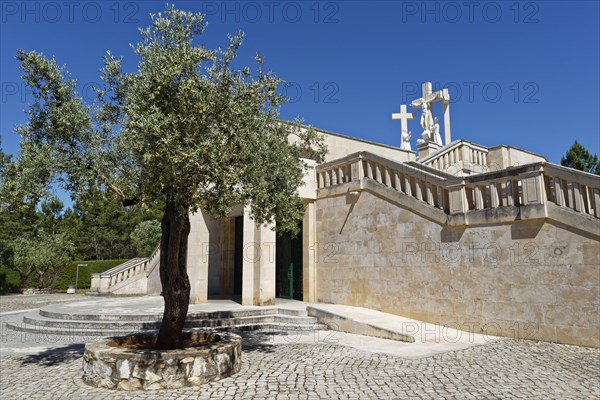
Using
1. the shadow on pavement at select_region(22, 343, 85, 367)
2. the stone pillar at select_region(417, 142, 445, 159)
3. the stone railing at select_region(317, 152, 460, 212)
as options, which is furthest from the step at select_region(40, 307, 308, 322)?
the stone pillar at select_region(417, 142, 445, 159)

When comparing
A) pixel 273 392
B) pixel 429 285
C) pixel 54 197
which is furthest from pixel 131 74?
pixel 429 285

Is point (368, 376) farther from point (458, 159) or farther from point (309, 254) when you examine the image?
point (458, 159)

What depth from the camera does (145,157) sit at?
18.9ft

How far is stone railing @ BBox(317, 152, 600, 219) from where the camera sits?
838 cm

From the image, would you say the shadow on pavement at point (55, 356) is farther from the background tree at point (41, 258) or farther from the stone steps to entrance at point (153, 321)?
the background tree at point (41, 258)

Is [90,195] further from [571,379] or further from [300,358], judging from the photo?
[571,379]

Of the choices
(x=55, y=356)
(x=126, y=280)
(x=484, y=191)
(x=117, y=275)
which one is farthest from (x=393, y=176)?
(x=117, y=275)

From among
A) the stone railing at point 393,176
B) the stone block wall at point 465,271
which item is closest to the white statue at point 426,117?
the stone railing at point 393,176

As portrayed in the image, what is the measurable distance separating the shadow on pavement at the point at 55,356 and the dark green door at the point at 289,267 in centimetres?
767

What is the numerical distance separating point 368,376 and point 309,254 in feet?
24.8

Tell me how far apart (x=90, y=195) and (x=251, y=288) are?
699 centimetres

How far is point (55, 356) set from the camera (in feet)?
27.7

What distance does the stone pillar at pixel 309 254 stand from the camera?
13.7 meters

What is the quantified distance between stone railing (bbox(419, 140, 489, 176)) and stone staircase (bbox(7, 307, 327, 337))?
724cm
